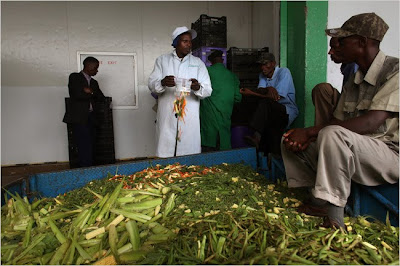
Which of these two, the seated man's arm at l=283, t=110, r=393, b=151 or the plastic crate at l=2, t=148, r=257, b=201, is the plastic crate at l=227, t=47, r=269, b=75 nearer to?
the plastic crate at l=2, t=148, r=257, b=201

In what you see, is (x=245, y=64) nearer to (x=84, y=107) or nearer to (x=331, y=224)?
(x=84, y=107)

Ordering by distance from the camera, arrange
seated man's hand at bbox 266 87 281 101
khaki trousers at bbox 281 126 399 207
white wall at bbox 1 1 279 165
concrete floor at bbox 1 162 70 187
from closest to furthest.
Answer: khaki trousers at bbox 281 126 399 207, seated man's hand at bbox 266 87 281 101, concrete floor at bbox 1 162 70 187, white wall at bbox 1 1 279 165

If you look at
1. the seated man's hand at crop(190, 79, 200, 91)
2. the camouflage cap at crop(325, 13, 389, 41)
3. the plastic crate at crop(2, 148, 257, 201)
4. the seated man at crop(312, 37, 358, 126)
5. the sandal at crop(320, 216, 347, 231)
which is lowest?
the sandal at crop(320, 216, 347, 231)

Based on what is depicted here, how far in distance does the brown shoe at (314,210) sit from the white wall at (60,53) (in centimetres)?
424

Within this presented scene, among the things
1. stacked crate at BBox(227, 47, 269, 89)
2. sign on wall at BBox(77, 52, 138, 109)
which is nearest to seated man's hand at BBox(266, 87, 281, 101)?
stacked crate at BBox(227, 47, 269, 89)

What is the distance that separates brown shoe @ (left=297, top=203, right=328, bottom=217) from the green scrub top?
255 centimetres

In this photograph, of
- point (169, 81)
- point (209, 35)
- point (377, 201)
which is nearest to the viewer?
point (377, 201)

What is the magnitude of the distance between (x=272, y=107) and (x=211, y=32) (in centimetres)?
235

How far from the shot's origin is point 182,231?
1.76 meters

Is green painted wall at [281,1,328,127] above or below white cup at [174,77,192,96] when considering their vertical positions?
above

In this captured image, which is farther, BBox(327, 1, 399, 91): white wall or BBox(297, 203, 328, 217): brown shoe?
BBox(327, 1, 399, 91): white wall

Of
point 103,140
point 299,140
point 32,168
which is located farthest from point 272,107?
point 32,168

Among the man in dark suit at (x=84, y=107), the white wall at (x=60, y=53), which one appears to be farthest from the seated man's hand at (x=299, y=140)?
the white wall at (x=60, y=53)

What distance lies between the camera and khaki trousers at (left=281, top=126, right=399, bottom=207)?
6.10 ft
